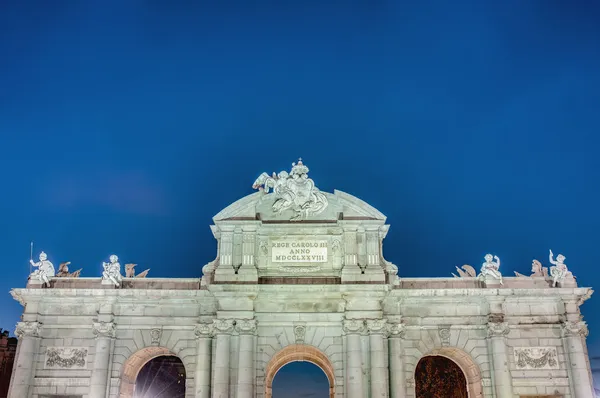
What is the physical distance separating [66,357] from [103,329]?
2479 millimetres

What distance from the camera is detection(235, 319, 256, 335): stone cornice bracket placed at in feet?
93.3

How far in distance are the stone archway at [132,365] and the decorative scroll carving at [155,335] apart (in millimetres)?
569

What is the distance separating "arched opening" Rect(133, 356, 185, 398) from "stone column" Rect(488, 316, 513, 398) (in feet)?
106

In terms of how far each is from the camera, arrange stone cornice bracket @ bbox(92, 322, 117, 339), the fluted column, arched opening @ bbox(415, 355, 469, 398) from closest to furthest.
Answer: the fluted column < stone cornice bracket @ bbox(92, 322, 117, 339) < arched opening @ bbox(415, 355, 469, 398)

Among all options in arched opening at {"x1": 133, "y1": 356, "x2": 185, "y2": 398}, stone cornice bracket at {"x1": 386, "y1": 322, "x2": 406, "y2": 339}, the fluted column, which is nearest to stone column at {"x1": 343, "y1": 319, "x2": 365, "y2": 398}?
stone cornice bracket at {"x1": 386, "y1": 322, "x2": 406, "y2": 339}

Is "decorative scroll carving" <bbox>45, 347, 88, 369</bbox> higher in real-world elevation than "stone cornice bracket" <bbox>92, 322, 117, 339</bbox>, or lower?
lower

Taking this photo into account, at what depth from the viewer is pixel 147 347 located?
29.8 m

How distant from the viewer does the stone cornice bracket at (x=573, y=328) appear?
29281 millimetres

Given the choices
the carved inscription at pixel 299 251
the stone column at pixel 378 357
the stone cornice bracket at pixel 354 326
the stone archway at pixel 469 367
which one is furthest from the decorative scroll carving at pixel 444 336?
the carved inscription at pixel 299 251

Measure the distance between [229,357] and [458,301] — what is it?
1195 centimetres

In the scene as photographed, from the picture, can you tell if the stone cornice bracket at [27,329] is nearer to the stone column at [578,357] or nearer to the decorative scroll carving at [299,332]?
the decorative scroll carving at [299,332]

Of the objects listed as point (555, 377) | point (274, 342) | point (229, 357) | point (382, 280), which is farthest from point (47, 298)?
point (555, 377)

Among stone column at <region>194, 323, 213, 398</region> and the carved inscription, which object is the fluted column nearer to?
the carved inscription

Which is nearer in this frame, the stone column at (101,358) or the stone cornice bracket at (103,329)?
the stone column at (101,358)
